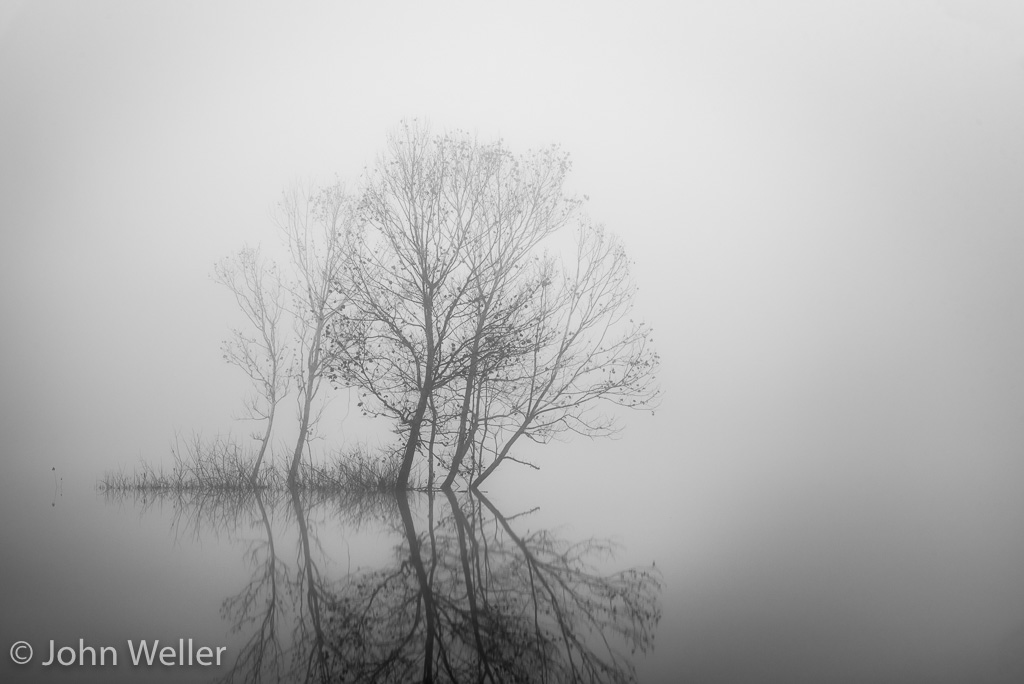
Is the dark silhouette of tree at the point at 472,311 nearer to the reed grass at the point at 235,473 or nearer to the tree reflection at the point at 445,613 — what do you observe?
the reed grass at the point at 235,473

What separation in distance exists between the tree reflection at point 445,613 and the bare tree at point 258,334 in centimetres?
1111

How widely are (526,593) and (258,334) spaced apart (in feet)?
55.9

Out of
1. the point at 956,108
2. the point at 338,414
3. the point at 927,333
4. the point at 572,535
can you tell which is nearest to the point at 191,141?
the point at 956,108

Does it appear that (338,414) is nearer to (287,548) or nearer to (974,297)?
(287,548)

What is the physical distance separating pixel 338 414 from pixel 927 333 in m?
48.4

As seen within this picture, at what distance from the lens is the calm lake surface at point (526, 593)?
5.37 metres

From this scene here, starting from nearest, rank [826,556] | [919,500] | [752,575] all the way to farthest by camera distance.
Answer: [752,575] → [826,556] → [919,500]

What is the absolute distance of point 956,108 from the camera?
104 m

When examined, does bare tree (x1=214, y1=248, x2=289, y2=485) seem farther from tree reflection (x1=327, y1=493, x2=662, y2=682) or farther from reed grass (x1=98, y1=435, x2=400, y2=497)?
tree reflection (x1=327, y1=493, x2=662, y2=682)

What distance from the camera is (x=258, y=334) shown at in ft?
75.1

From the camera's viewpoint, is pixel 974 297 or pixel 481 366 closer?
pixel 481 366

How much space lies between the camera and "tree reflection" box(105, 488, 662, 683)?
5.18m

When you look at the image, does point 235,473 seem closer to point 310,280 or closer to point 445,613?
point 310,280

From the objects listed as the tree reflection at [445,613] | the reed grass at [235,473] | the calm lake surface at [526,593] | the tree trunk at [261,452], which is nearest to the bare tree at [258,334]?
the tree trunk at [261,452]
